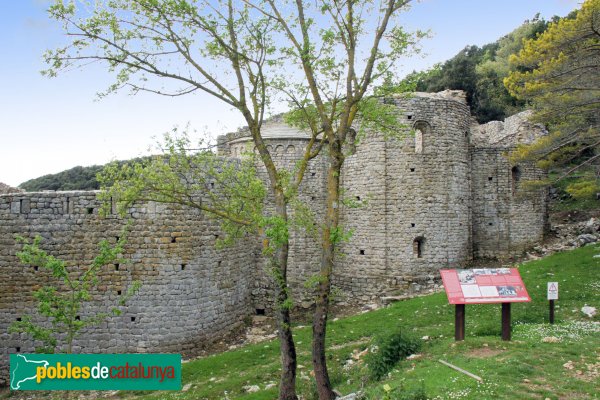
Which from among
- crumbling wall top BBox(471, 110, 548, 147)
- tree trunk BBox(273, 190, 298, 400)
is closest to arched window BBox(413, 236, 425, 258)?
crumbling wall top BBox(471, 110, 548, 147)

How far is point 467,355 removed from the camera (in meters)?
8.82

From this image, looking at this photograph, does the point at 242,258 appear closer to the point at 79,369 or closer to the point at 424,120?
the point at 79,369

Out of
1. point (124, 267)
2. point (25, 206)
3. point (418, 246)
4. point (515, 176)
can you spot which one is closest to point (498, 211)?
point (515, 176)

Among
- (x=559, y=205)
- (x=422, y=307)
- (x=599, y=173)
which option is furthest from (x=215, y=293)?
(x=559, y=205)

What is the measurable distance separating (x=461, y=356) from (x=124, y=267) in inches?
355

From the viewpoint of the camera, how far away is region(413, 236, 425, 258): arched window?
17902mm

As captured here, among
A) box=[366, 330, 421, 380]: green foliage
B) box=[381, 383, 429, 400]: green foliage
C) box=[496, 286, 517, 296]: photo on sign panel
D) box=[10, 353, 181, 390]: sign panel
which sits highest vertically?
box=[496, 286, 517, 296]: photo on sign panel

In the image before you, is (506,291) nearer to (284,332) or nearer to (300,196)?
(284,332)

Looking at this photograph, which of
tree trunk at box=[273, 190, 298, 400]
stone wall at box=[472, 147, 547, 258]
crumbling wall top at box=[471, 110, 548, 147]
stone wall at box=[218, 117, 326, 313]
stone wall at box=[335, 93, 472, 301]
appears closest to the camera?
tree trunk at box=[273, 190, 298, 400]

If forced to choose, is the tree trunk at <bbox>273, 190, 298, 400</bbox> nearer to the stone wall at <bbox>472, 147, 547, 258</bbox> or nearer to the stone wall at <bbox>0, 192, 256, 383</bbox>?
the stone wall at <bbox>0, 192, 256, 383</bbox>

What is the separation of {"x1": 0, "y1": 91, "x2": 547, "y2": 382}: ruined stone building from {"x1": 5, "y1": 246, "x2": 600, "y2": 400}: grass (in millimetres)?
2011

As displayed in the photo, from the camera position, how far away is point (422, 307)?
14.6 meters

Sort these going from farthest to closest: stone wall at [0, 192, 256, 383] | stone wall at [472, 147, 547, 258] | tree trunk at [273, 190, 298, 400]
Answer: stone wall at [472, 147, 547, 258] < stone wall at [0, 192, 256, 383] < tree trunk at [273, 190, 298, 400]

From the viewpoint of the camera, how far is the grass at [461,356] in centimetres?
726
